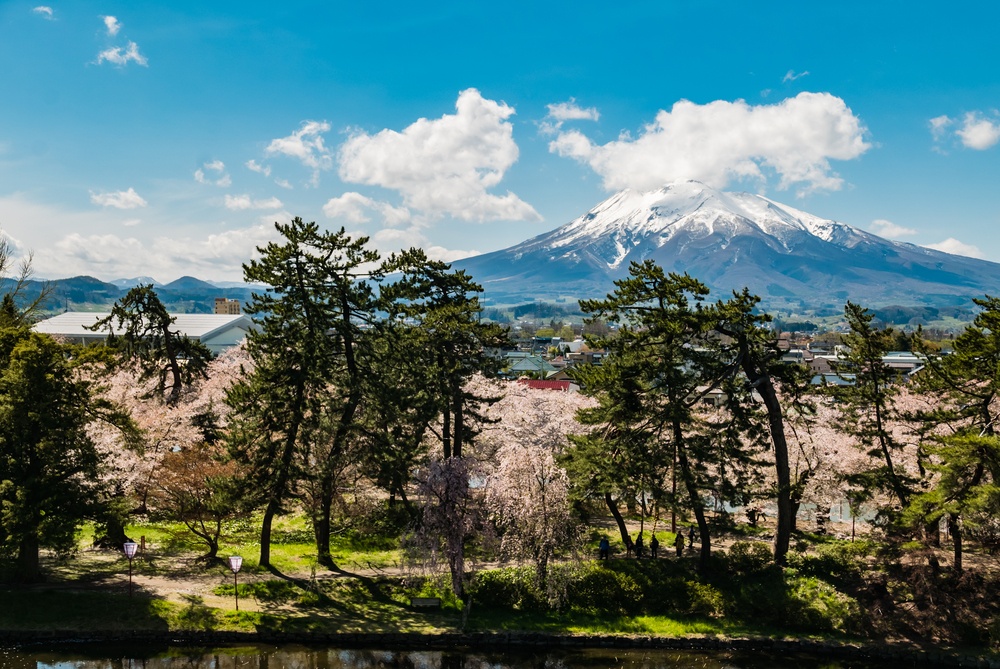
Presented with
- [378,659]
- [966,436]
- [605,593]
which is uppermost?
[966,436]

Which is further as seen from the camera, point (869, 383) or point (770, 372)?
point (869, 383)

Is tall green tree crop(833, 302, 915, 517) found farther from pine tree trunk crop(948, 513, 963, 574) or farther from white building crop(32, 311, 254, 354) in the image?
white building crop(32, 311, 254, 354)

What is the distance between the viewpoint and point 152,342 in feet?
136

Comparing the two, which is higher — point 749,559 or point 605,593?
point 749,559

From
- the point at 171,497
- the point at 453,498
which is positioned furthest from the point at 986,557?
the point at 171,497

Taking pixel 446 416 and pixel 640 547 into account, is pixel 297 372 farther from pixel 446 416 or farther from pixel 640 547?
pixel 640 547

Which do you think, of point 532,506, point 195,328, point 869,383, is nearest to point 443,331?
point 532,506

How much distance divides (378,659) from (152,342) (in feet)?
89.6

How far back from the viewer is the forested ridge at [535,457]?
24.4 meters

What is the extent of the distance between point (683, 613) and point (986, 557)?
13582 mm

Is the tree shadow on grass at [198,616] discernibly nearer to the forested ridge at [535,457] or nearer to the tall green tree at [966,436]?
the forested ridge at [535,457]

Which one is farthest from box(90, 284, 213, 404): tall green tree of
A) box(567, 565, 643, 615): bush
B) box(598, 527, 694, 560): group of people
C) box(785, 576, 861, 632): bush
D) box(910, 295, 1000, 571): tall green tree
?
box(910, 295, 1000, 571): tall green tree

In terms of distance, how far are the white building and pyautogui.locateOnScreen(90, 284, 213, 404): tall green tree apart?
83894 mm

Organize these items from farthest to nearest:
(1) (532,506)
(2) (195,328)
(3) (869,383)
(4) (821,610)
A: (2) (195,328) → (3) (869,383) → (1) (532,506) → (4) (821,610)
